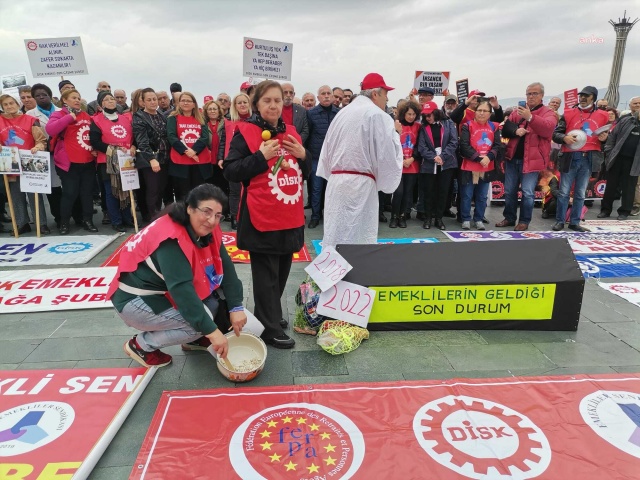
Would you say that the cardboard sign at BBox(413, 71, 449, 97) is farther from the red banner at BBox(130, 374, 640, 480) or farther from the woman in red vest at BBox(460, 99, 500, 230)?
the red banner at BBox(130, 374, 640, 480)

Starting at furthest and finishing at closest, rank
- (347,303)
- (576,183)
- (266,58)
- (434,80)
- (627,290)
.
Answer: (434,80), (266,58), (576,183), (627,290), (347,303)

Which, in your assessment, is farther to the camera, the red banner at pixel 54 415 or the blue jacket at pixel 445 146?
the blue jacket at pixel 445 146

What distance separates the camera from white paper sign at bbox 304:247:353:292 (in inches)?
128

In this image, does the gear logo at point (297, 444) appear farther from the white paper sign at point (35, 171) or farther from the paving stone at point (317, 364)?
the white paper sign at point (35, 171)

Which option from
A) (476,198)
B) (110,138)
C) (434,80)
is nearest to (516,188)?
(476,198)

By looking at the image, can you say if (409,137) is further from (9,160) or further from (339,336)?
(9,160)

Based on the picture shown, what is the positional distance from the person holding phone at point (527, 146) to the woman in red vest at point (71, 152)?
5713mm

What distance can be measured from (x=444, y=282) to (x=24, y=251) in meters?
4.83

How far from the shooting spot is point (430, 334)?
11.1 feet

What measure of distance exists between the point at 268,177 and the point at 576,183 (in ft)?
18.1

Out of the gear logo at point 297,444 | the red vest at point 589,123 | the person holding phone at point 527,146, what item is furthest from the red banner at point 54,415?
the red vest at point 589,123

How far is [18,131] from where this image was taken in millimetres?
5621

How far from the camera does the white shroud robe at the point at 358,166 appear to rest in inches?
133

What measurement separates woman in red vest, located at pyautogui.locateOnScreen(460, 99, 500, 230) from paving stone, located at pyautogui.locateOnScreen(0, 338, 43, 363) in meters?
5.51
